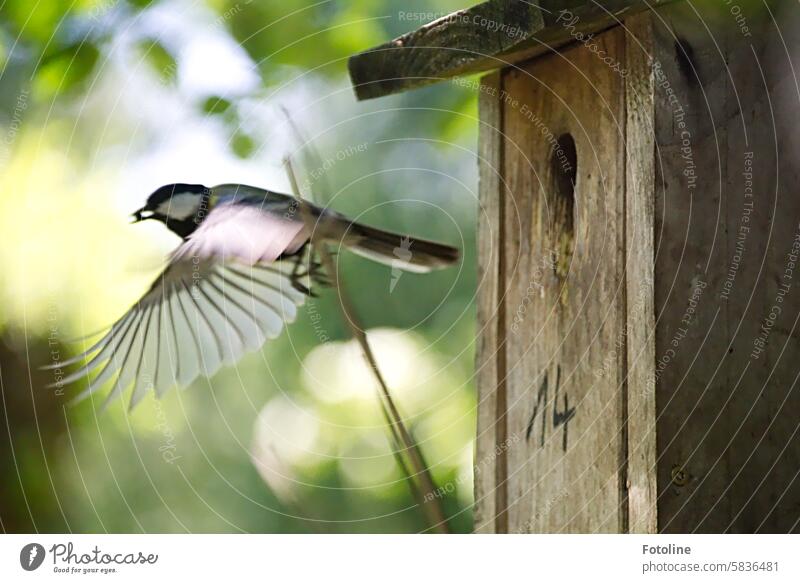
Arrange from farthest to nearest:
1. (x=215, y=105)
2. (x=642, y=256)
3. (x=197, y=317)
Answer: (x=215, y=105) → (x=197, y=317) → (x=642, y=256)

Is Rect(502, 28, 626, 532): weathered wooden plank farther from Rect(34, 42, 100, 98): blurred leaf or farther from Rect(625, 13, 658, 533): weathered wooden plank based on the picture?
Rect(34, 42, 100, 98): blurred leaf

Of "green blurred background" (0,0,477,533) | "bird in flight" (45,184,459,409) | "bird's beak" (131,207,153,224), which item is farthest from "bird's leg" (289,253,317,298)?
"bird's beak" (131,207,153,224)

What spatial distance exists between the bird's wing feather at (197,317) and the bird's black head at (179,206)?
91 mm

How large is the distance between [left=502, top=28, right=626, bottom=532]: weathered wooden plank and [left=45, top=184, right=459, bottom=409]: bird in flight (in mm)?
295

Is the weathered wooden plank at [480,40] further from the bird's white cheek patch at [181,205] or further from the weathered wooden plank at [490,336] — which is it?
the bird's white cheek patch at [181,205]

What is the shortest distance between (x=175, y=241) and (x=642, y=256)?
746 millimetres

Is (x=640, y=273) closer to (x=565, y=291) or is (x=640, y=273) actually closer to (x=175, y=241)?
(x=565, y=291)

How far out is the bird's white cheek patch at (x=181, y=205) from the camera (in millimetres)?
1370

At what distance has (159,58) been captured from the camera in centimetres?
158

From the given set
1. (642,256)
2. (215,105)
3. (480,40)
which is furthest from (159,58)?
(642,256)

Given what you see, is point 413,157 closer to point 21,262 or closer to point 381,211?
point 381,211

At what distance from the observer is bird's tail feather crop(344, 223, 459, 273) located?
1332mm
